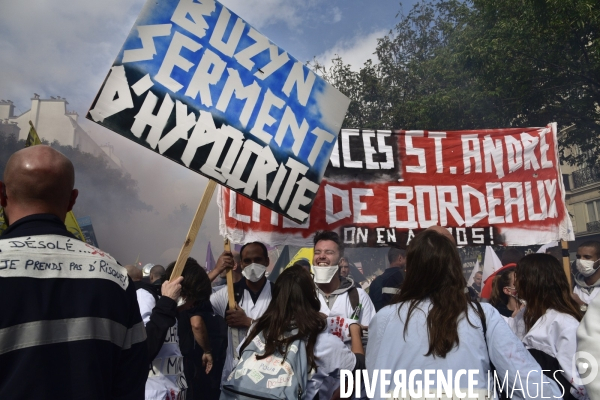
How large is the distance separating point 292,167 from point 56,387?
8.88ft

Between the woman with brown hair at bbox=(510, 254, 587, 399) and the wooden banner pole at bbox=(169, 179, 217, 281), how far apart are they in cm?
210

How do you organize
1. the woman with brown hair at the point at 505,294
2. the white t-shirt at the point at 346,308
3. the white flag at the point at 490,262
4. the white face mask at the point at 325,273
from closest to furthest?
the white t-shirt at the point at 346,308, the white face mask at the point at 325,273, the woman with brown hair at the point at 505,294, the white flag at the point at 490,262

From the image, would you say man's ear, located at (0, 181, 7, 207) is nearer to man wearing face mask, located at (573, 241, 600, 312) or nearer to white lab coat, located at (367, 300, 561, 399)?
white lab coat, located at (367, 300, 561, 399)

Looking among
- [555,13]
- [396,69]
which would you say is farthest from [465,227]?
[396,69]

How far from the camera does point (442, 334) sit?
6.78 ft

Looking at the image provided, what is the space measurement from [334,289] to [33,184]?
2.63m

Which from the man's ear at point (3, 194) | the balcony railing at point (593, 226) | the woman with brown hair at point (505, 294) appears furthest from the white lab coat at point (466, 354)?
the balcony railing at point (593, 226)

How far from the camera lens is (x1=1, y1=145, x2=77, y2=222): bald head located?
68.6 inches

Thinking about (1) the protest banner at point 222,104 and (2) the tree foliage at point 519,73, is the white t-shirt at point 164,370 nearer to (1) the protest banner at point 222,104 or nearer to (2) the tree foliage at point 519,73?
(1) the protest banner at point 222,104

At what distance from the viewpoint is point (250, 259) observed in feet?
13.7

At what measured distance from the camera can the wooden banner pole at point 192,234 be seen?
123 inches

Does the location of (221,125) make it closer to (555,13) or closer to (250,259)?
(250,259)

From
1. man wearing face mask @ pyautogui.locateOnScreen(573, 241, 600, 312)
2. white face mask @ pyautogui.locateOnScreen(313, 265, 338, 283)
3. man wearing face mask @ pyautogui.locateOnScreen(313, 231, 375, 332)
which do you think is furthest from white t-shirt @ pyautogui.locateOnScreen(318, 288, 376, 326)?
man wearing face mask @ pyautogui.locateOnScreen(573, 241, 600, 312)

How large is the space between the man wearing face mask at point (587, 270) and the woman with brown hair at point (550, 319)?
238cm
